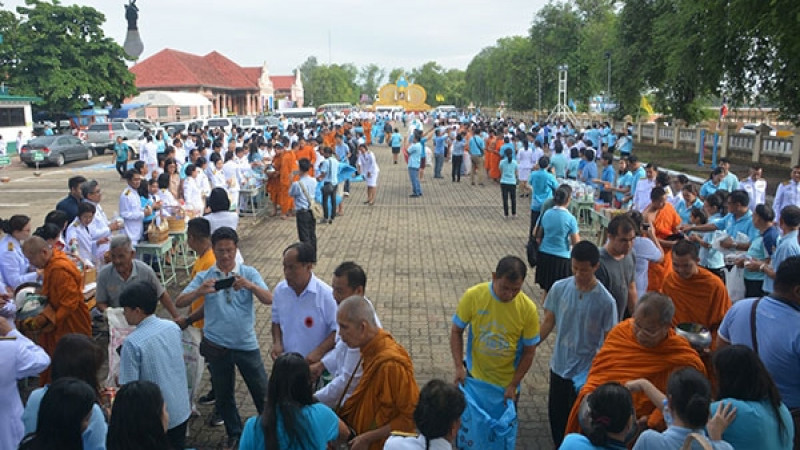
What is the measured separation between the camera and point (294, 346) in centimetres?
430

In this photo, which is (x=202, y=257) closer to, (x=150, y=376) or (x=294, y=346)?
(x=294, y=346)

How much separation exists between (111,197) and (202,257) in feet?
49.2

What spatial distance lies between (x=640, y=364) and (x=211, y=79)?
193 ft

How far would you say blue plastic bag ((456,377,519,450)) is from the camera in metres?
3.71

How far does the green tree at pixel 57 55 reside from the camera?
33312 millimetres

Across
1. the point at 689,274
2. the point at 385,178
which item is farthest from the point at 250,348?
the point at 385,178

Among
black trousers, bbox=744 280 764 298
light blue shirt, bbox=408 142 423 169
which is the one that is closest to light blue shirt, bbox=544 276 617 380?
black trousers, bbox=744 280 764 298

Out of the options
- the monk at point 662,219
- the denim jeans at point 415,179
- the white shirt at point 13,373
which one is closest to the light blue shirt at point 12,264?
the white shirt at point 13,373

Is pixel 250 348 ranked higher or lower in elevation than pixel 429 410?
lower

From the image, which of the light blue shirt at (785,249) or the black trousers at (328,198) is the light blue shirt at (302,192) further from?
the light blue shirt at (785,249)

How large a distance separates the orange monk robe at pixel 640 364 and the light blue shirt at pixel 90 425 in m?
2.43

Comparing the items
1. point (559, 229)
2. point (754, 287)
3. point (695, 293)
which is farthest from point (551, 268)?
point (695, 293)

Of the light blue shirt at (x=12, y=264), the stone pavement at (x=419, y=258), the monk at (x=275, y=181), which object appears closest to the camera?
the light blue shirt at (x=12, y=264)

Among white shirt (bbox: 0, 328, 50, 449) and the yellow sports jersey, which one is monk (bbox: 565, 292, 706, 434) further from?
white shirt (bbox: 0, 328, 50, 449)
